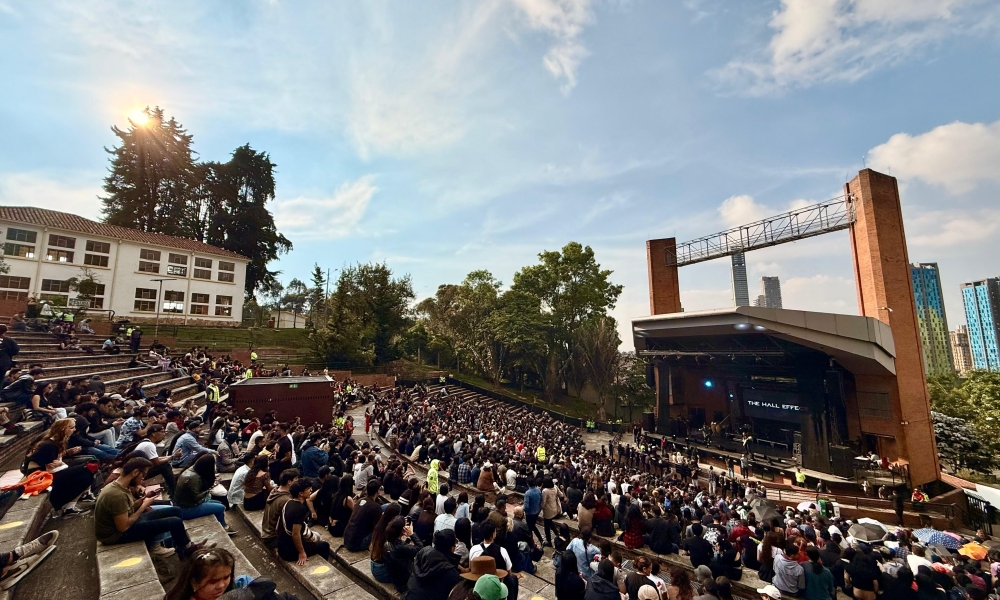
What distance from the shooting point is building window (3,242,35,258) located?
90.7 feet

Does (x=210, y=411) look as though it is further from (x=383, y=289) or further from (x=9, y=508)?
(x=383, y=289)

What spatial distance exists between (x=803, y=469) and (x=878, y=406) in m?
5.54

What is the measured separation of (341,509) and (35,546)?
10.2 feet

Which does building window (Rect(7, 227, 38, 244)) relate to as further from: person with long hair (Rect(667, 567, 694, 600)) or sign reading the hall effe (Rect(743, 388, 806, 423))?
sign reading the hall effe (Rect(743, 388, 806, 423))

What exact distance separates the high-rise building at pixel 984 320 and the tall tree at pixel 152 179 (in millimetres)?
190761

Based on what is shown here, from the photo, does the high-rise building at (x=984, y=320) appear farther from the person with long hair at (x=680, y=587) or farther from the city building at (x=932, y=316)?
the person with long hair at (x=680, y=587)

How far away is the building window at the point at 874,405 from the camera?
21406 mm

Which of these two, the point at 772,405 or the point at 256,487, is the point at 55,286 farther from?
the point at 772,405

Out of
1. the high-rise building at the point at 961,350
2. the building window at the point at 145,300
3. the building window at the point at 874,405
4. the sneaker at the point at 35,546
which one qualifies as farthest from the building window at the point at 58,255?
the high-rise building at the point at 961,350

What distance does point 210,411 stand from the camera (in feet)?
43.0

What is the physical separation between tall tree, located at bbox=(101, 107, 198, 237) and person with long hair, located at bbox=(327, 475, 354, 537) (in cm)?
4728

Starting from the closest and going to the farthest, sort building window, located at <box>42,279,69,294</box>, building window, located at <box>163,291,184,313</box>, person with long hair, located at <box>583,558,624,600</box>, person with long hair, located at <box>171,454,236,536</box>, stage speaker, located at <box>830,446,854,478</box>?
person with long hair, located at <box>583,558,624,600</box> → person with long hair, located at <box>171,454,236,536</box> → stage speaker, located at <box>830,446,854,478</box> → building window, located at <box>42,279,69,294</box> → building window, located at <box>163,291,184,313</box>

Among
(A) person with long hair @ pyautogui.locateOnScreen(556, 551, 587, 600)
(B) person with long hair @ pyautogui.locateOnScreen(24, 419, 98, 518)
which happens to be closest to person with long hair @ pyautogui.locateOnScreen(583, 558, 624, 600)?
(A) person with long hair @ pyautogui.locateOnScreen(556, 551, 587, 600)

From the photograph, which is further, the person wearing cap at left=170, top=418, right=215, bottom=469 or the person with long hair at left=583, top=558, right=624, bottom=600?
the person wearing cap at left=170, top=418, right=215, bottom=469
